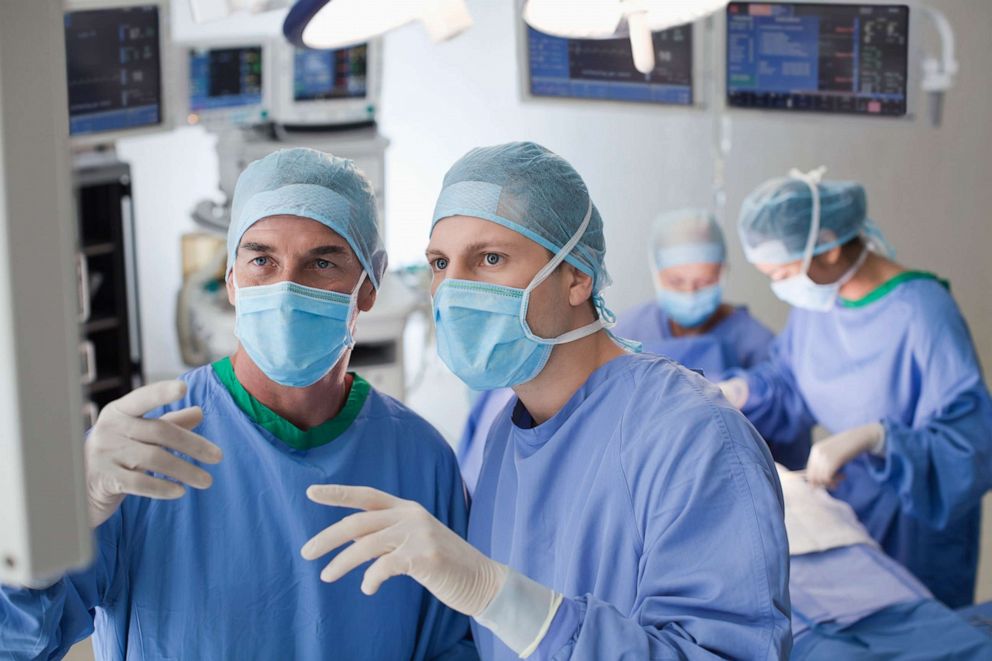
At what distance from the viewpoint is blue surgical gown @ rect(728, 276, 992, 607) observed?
101 inches

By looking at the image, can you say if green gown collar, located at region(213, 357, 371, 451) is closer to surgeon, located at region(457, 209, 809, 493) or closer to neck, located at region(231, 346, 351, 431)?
neck, located at region(231, 346, 351, 431)

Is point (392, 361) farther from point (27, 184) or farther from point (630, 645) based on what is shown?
point (27, 184)

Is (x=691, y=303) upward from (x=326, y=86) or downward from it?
downward

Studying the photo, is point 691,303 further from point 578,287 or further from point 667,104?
point 578,287

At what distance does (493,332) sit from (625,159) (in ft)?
9.70

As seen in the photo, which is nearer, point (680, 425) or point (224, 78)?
point (680, 425)

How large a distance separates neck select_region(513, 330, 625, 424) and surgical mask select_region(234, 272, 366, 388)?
28 centimetres

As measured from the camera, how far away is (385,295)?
158 inches

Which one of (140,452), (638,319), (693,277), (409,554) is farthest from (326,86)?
(409,554)

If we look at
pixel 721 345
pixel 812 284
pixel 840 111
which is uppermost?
pixel 840 111

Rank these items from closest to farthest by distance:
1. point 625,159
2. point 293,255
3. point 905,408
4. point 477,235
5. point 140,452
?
point 140,452
point 477,235
point 293,255
point 905,408
point 625,159

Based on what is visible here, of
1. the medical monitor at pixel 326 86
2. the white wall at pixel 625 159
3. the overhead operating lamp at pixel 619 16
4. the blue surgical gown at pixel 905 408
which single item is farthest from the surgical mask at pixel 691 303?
the overhead operating lamp at pixel 619 16

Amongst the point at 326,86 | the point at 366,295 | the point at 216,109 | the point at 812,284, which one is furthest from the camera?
the point at 326,86

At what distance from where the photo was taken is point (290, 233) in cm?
156
